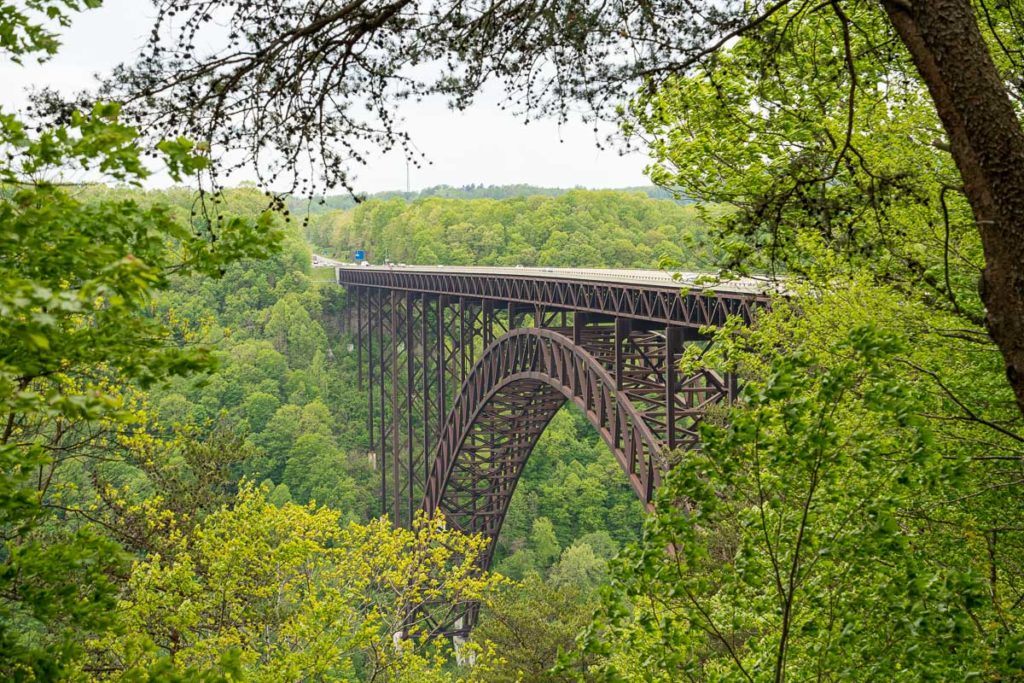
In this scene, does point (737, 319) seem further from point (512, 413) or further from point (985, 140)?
point (512, 413)

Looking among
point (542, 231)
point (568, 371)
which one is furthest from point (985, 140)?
point (542, 231)

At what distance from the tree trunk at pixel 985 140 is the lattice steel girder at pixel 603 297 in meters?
3.99

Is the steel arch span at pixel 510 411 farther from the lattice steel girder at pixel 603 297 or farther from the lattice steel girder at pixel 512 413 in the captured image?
the lattice steel girder at pixel 603 297

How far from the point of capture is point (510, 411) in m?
32.1

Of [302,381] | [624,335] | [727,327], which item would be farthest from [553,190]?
[727,327]

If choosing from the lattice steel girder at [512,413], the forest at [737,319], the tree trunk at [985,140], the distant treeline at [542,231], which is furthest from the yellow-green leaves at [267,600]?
the distant treeline at [542,231]

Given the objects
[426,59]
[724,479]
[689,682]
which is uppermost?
[426,59]

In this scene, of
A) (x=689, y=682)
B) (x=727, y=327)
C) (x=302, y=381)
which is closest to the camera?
(x=689, y=682)

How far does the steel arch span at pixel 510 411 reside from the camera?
66.4 ft

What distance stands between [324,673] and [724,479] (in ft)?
27.5

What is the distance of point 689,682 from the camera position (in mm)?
5301

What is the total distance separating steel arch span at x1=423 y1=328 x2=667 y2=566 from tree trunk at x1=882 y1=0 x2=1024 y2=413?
553 inches

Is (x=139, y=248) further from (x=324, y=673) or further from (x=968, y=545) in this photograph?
(x=324, y=673)

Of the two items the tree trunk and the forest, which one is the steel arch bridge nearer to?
the forest
